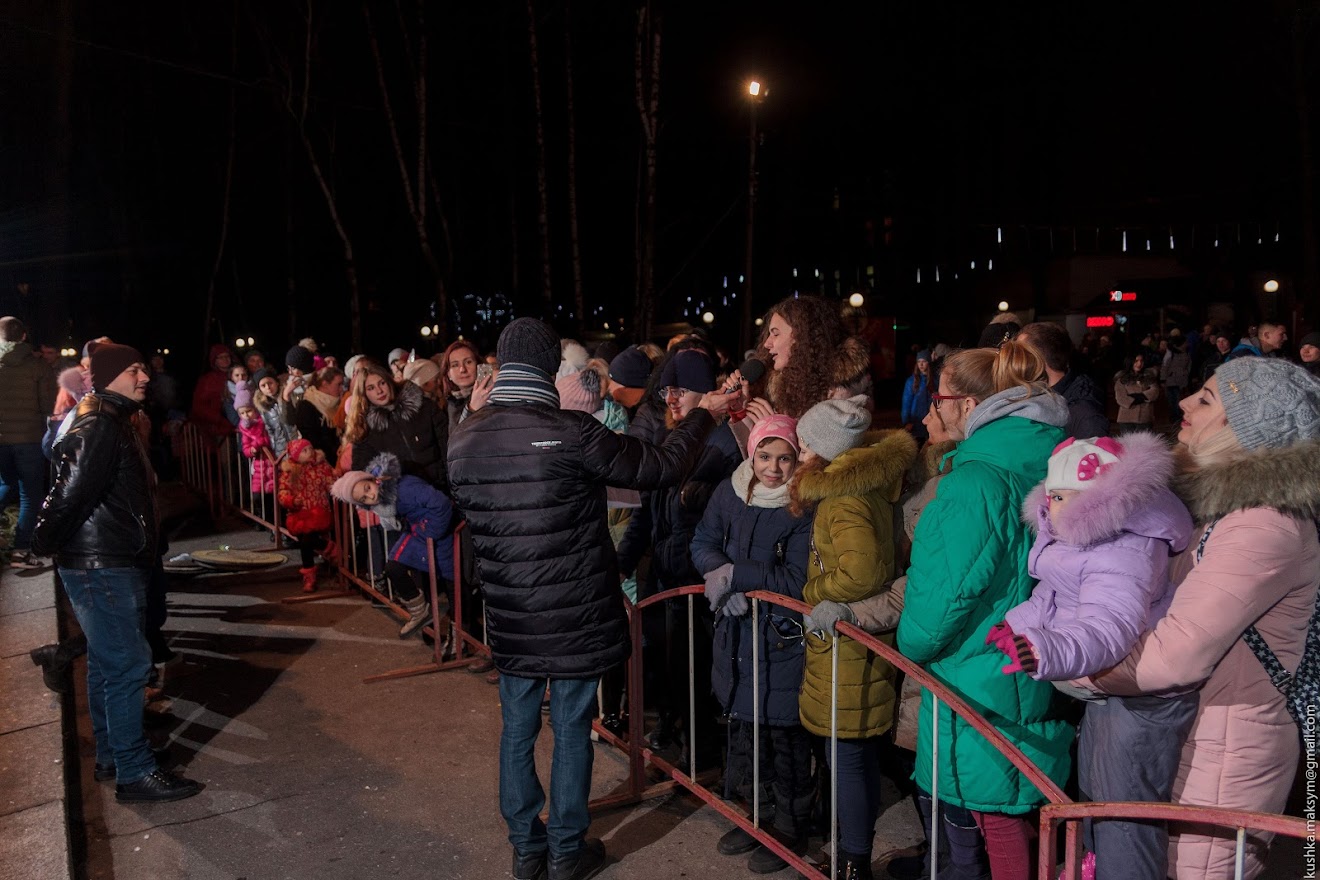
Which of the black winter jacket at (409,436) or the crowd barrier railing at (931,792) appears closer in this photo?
the crowd barrier railing at (931,792)

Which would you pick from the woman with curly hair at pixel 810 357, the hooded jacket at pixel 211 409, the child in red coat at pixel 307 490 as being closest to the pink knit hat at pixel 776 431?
the woman with curly hair at pixel 810 357

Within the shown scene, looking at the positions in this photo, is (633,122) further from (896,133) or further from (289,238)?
(896,133)

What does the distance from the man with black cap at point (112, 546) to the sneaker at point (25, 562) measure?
4816mm

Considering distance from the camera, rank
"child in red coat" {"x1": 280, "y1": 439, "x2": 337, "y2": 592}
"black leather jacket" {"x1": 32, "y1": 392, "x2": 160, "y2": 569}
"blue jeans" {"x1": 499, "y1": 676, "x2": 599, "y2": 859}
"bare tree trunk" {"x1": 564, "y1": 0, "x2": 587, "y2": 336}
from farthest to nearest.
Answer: "bare tree trunk" {"x1": 564, "y1": 0, "x2": 587, "y2": 336} → "child in red coat" {"x1": 280, "y1": 439, "x2": 337, "y2": 592} → "black leather jacket" {"x1": 32, "y1": 392, "x2": 160, "y2": 569} → "blue jeans" {"x1": 499, "y1": 676, "x2": 599, "y2": 859}

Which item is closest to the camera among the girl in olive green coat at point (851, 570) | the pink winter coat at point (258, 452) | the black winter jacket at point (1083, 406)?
the girl in olive green coat at point (851, 570)

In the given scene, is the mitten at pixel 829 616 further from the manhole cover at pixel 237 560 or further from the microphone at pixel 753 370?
the manhole cover at pixel 237 560

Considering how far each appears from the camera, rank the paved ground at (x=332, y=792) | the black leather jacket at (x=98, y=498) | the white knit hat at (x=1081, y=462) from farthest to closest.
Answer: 1. the black leather jacket at (x=98, y=498)
2. the paved ground at (x=332, y=792)
3. the white knit hat at (x=1081, y=462)

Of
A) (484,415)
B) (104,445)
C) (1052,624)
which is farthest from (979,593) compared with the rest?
(104,445)

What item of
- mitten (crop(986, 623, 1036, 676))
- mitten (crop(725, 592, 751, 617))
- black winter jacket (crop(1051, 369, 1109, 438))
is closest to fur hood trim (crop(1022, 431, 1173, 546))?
mitten (crop(986, 623, 1036, 676))

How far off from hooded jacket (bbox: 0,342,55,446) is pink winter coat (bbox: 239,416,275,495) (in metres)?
1.92

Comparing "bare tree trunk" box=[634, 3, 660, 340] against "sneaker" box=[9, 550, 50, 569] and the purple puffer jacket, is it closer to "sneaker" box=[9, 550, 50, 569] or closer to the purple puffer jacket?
"sneaker" box=[9, 550, 50, 569]

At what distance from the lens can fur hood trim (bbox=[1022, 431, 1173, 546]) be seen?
8.30 ft

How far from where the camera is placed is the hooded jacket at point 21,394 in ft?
30.5

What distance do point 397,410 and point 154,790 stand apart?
3314 mm
